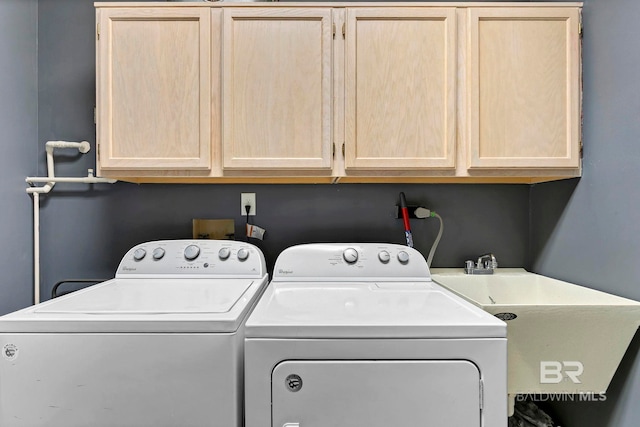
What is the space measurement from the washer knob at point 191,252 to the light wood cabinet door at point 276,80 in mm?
413

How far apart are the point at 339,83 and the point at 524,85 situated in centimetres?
77

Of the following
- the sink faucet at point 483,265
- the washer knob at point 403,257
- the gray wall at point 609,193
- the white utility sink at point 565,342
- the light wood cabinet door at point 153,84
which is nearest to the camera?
the white utility sink at point 565,342

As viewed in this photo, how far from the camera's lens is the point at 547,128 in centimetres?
153

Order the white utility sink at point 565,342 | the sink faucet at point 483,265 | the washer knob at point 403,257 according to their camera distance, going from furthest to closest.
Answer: the sink faucet at point 483,265 → the washer knob at point 403,257 → the white utility sink at point 565,342

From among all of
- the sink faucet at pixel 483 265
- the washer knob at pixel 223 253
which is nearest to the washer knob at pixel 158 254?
the washer knob at pixel 223 253

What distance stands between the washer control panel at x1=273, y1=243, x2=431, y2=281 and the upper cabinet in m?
0.38

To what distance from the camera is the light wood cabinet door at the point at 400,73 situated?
1531 mm

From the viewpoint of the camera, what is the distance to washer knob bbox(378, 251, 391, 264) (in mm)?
1619

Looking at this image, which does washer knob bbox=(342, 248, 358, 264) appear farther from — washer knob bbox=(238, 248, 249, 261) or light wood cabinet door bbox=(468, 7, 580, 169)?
light wood cabinet door bbox=(468, 7, 580, 169)

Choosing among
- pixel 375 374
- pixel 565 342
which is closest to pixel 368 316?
pixel 375 374

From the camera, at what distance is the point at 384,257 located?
162cm

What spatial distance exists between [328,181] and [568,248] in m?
1.13

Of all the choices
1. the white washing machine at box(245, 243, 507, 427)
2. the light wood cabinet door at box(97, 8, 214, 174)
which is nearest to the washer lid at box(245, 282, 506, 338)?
the white washing machine at box(245, 243, 507, 427)

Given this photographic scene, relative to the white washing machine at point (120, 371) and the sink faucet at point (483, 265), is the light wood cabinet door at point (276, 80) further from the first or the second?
the sink faucet at point (483, 265)
